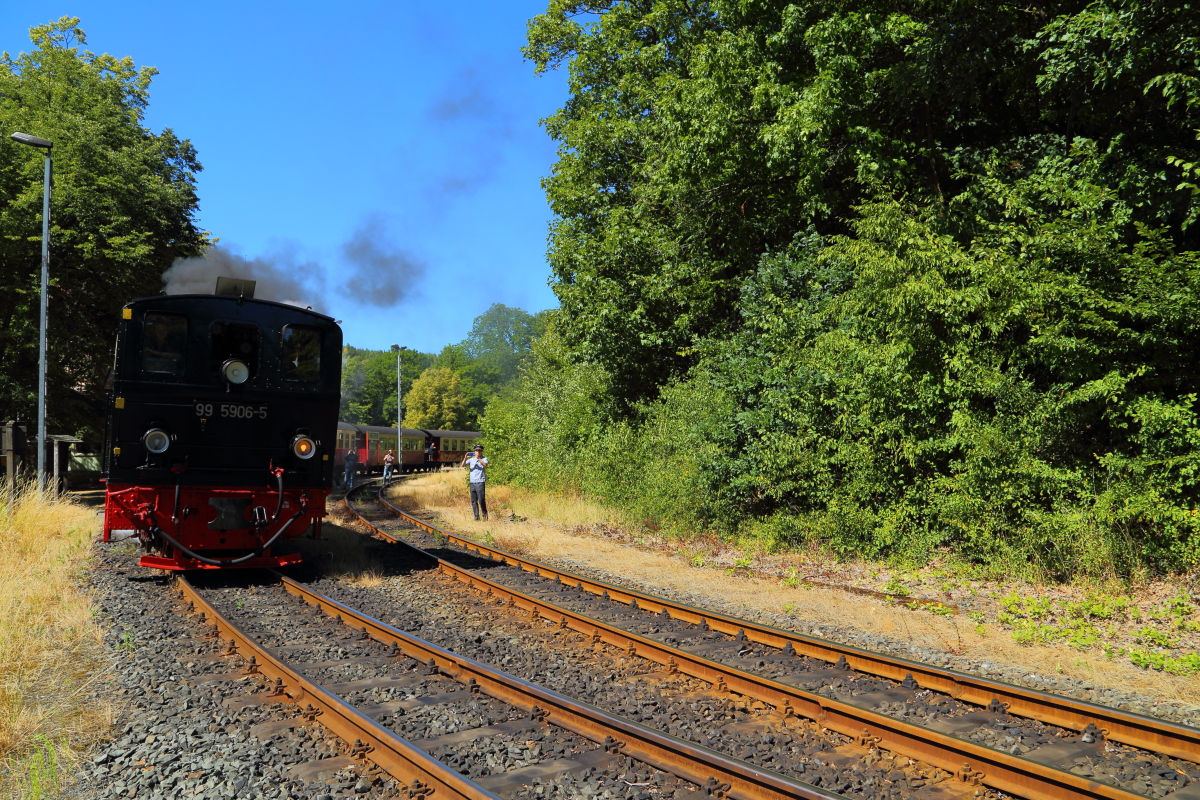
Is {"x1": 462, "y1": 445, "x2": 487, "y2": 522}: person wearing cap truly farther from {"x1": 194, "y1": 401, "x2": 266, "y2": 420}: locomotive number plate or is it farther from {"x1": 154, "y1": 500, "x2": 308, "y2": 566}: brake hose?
{"x1": 194, "y1": 401, "x2": 266, "y2": 420}: locomotive number plate

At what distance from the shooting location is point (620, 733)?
4.73m

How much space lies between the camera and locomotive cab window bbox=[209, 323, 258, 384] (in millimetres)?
9789

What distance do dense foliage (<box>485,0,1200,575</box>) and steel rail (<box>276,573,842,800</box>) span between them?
278 inches

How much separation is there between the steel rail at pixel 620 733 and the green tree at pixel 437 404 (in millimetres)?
82907

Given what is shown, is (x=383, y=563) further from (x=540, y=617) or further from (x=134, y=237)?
(x=134, y=237)

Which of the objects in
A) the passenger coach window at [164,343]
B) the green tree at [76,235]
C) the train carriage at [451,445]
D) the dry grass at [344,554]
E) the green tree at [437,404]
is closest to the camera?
the passenger coach window at [164,343]

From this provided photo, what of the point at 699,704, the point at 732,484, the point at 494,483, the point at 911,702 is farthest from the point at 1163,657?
the point at 494,483

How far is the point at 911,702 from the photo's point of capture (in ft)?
17.9

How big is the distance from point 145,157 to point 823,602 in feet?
84.8

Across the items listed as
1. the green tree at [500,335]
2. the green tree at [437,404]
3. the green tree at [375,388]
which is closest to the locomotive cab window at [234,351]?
the green tree at [437,404]

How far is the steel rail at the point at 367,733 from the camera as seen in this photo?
4.01 metres

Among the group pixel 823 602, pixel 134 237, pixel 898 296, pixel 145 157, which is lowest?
pixel 823 602

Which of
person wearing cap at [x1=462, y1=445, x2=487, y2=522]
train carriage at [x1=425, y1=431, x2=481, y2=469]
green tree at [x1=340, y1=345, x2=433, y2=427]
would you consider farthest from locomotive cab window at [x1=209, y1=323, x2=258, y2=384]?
green tree at [x1=340, y1=345, x2=433, y2=427]

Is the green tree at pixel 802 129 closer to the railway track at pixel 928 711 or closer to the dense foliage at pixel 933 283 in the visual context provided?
the dense foliage at pixel 933 283
